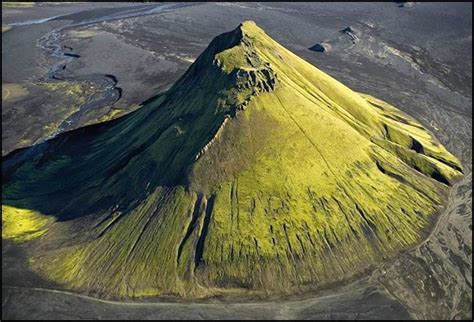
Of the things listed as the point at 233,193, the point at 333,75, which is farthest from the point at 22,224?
the point at 333,75

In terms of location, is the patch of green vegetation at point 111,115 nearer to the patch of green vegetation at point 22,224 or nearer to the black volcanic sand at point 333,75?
the black volcanic sand at point 333,75

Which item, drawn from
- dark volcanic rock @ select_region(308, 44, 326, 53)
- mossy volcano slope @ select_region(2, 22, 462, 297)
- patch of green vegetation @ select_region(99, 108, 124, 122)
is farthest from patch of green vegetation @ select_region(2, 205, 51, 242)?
dark volcanic rock @ select_region(308, 44, 326, 53)

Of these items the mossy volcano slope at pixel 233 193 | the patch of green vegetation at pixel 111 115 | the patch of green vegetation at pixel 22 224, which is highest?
the mossy volcano slope at pixel 233 193

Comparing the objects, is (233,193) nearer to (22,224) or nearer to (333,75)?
(22,224)

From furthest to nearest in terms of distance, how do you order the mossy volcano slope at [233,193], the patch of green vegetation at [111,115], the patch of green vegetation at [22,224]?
the patch of green vegetation at [111,115], the patch of green vegetation at [22,224], the mossy volcano slope at [233,193]

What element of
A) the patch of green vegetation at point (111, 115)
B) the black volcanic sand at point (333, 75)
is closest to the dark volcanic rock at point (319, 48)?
the black volcanic sand at point (333, 75)

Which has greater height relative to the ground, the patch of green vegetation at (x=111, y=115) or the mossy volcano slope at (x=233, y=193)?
the mossy volcano slope at (x=233, y=193)
